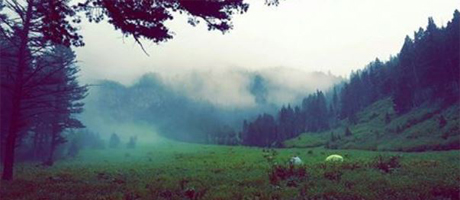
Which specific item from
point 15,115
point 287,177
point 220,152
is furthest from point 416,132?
point 15,115

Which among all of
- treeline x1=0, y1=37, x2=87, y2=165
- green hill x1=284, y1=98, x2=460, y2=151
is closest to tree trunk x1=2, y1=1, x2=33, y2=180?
treeline x1=0, y1=37, x2=87, y2=165

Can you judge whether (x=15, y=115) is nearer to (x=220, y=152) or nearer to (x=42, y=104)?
(x=42, y=104)

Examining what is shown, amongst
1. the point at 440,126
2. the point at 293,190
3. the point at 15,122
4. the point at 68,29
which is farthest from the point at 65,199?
the point at 440,126

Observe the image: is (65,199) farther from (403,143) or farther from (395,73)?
(395,73)

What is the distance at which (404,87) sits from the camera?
113938 millimetres

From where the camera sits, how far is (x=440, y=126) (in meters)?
69.9

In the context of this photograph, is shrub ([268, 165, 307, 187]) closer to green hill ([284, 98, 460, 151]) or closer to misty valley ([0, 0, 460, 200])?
misty valley ([0, 0, 460, 200])

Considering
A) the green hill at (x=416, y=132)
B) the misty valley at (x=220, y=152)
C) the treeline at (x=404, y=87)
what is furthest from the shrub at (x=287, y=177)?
the treeline at (x=404, y=87)

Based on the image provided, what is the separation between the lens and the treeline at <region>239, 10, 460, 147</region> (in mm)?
93500

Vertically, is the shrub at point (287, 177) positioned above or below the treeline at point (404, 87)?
below

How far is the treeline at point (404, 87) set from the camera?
3681 inches

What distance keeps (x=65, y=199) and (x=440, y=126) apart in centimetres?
7249

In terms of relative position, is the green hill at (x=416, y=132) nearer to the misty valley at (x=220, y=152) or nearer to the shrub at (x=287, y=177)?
the misty valley at (x=220, y=152)

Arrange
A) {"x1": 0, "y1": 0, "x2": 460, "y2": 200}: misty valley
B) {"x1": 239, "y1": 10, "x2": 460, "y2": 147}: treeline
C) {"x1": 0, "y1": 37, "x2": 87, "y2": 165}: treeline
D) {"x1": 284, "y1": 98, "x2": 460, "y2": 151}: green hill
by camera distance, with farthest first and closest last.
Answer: {"x1": 239, "y1": 10, "x2": 460, "y2": 147}: treeline → {"x1": 284, "y1": 98, "x2": 460, "y2": 151}: green hill → {"x1": 0, "y1": 37, "x2": 87, "y2": 165}: treeline → {"x1": 0, "y1": 0, "x2": 460, "y2": 200}: misty valley
